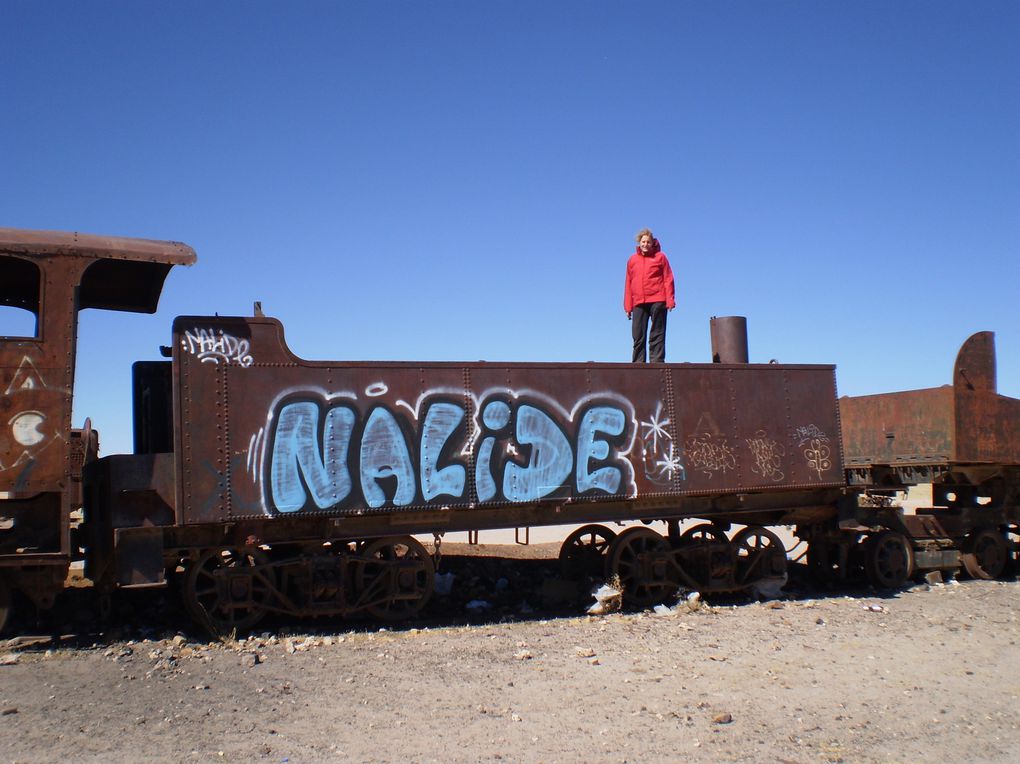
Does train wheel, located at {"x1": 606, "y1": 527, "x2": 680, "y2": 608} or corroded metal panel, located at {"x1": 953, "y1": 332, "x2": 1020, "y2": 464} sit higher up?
corroded metal panel, located at {"x1": 953, "y1": 332, "x2": 1020, "y2": 464}

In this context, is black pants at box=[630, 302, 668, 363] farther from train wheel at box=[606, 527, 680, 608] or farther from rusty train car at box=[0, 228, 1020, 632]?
train wheel at box=[606, 527, 680, 608]

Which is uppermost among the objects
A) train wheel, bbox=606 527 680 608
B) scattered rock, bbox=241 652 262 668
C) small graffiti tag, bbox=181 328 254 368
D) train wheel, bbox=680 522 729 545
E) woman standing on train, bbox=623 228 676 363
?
woman standing on train, bbox=623 228 676 363

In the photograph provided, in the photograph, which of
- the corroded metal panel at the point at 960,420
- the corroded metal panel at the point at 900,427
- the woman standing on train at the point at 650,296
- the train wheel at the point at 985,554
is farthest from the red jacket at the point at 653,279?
the train wheel at the point at 985,554

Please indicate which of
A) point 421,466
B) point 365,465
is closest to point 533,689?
point 421,466

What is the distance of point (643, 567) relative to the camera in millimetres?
9891

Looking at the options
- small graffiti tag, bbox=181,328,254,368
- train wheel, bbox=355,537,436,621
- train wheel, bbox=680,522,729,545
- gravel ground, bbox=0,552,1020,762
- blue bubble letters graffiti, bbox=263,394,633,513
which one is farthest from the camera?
train wheel, bbox=680,522,729,545

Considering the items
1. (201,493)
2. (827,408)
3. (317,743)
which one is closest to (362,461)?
(201,493)

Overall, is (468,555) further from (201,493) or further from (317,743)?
(317,743)

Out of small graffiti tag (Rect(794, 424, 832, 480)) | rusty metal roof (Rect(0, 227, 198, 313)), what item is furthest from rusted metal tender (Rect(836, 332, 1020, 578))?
rusty metal roof (Rect(0, 227, 198, 313))

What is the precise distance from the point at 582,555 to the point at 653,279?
11.4 ft

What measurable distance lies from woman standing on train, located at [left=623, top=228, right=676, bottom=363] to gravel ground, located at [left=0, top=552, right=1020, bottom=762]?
124 inches

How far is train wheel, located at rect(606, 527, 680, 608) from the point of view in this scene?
983 cm

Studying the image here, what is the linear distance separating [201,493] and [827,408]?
7.33 m

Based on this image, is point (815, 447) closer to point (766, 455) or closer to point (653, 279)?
point (766, 455)
